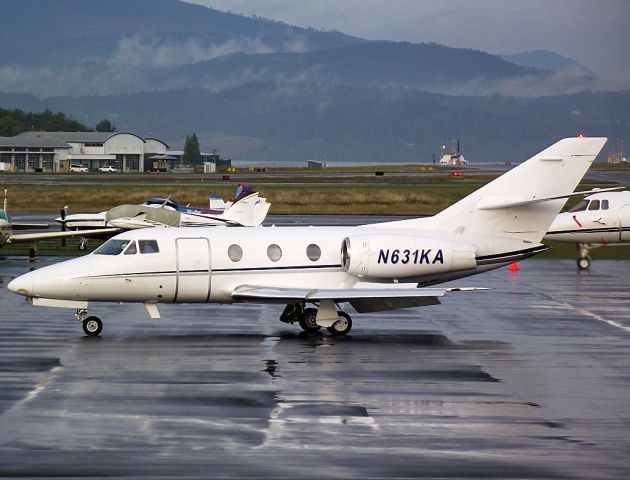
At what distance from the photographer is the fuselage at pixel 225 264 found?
925 inches

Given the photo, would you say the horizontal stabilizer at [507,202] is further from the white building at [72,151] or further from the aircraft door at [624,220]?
the white building at [72,151]

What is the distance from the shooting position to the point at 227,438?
14680 millimetres

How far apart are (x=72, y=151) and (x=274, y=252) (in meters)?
165

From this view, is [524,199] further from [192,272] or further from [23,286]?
[23,286]

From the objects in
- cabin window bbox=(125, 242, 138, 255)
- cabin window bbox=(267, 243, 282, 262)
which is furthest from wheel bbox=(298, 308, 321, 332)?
cabin window bbox=(125, 242, 138, 255)

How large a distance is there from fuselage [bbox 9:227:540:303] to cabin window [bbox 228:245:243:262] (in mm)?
22

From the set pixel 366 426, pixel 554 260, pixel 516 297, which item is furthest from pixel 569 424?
pixel 554 260

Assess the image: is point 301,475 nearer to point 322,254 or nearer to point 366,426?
point 366,426

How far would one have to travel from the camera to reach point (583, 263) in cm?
3897

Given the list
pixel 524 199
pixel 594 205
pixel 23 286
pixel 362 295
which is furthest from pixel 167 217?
pixel 362 295

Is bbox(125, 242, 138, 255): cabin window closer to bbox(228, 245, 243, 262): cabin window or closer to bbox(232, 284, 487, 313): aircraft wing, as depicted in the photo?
bbox(228, 245, 243, 262): cabin window

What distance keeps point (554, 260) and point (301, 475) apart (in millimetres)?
31033

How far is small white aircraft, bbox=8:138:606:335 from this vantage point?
76.8 ft

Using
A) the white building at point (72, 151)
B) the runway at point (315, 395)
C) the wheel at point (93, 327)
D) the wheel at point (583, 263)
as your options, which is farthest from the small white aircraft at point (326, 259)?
the white building at point (72, 151)
